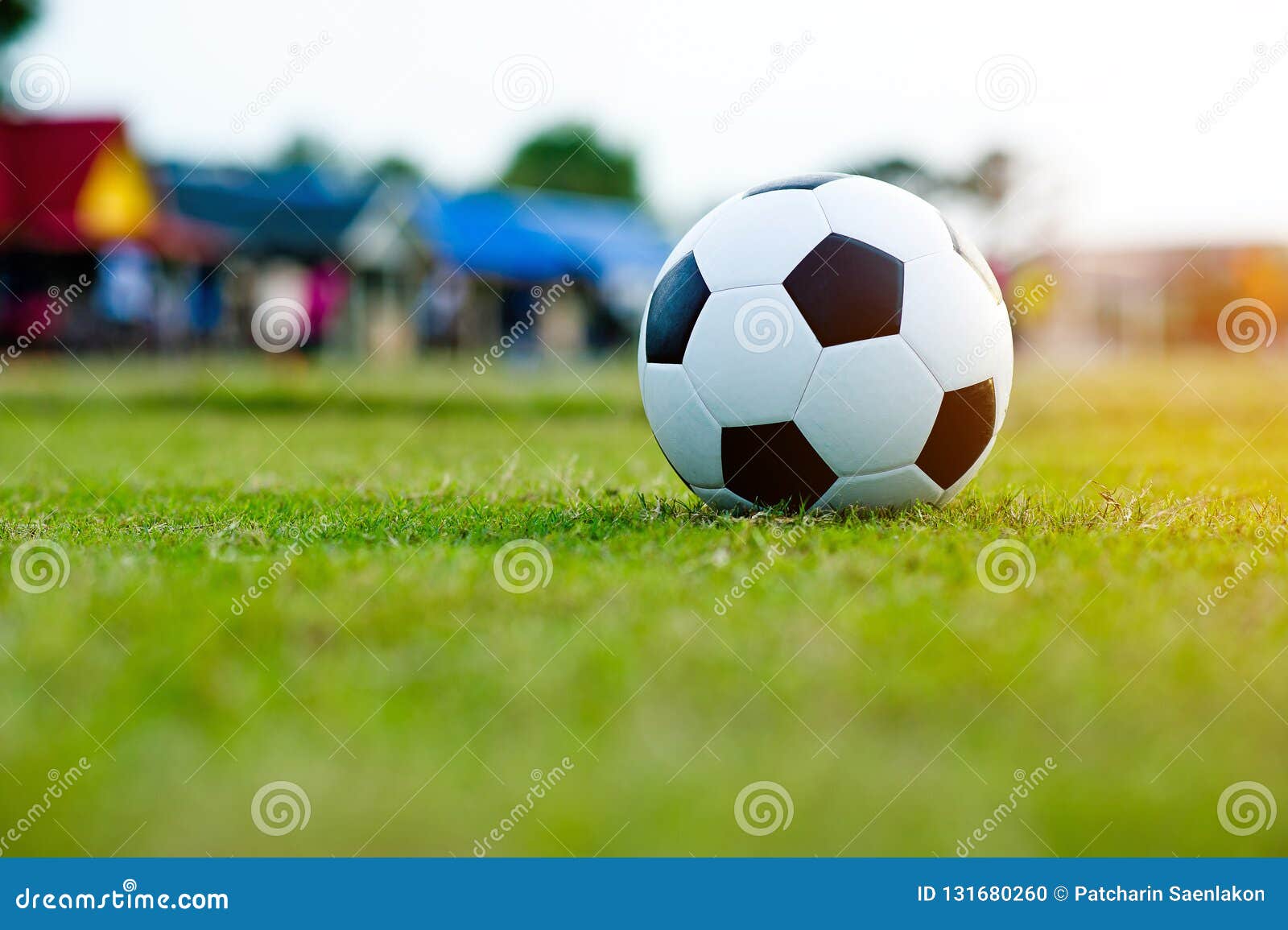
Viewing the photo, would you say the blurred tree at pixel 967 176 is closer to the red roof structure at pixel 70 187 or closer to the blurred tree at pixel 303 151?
the red roof structure at pixel 70 187

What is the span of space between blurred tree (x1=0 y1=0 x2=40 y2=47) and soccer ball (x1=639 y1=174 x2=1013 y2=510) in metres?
29.4

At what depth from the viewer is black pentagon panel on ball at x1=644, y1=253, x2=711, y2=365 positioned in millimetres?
4105

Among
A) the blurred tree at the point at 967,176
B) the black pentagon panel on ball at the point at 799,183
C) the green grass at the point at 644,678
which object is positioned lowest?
the green grass at the point at 644,678

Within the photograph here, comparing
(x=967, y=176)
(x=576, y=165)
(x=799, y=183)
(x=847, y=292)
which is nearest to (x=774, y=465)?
(x=847, y=292)

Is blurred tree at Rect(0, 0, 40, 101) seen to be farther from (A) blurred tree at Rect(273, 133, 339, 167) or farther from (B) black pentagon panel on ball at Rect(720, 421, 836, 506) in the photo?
(A) blurred tree at Rect(273, 133, 339, 167)

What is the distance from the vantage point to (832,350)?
12.7 feet

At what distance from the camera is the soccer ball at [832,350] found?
389cm

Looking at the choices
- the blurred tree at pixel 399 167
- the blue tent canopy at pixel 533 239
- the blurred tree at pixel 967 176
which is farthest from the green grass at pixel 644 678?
the blurred tree at pixel 399 167

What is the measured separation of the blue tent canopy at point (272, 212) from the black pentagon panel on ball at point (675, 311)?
25.7 meters

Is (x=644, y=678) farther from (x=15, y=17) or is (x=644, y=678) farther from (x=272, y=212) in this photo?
(x=15, y=17)

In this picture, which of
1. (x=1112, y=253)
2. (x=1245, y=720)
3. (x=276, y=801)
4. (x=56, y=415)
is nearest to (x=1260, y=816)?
(x=1245, y=720)

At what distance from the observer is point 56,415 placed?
12.1 meters

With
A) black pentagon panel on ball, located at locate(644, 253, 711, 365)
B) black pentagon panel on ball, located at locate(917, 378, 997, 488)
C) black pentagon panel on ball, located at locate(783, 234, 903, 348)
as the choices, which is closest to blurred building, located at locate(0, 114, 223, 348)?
black pentagon panel on ball, located at locate(644, 253, 711, 365)

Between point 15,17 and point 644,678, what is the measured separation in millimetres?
31291
